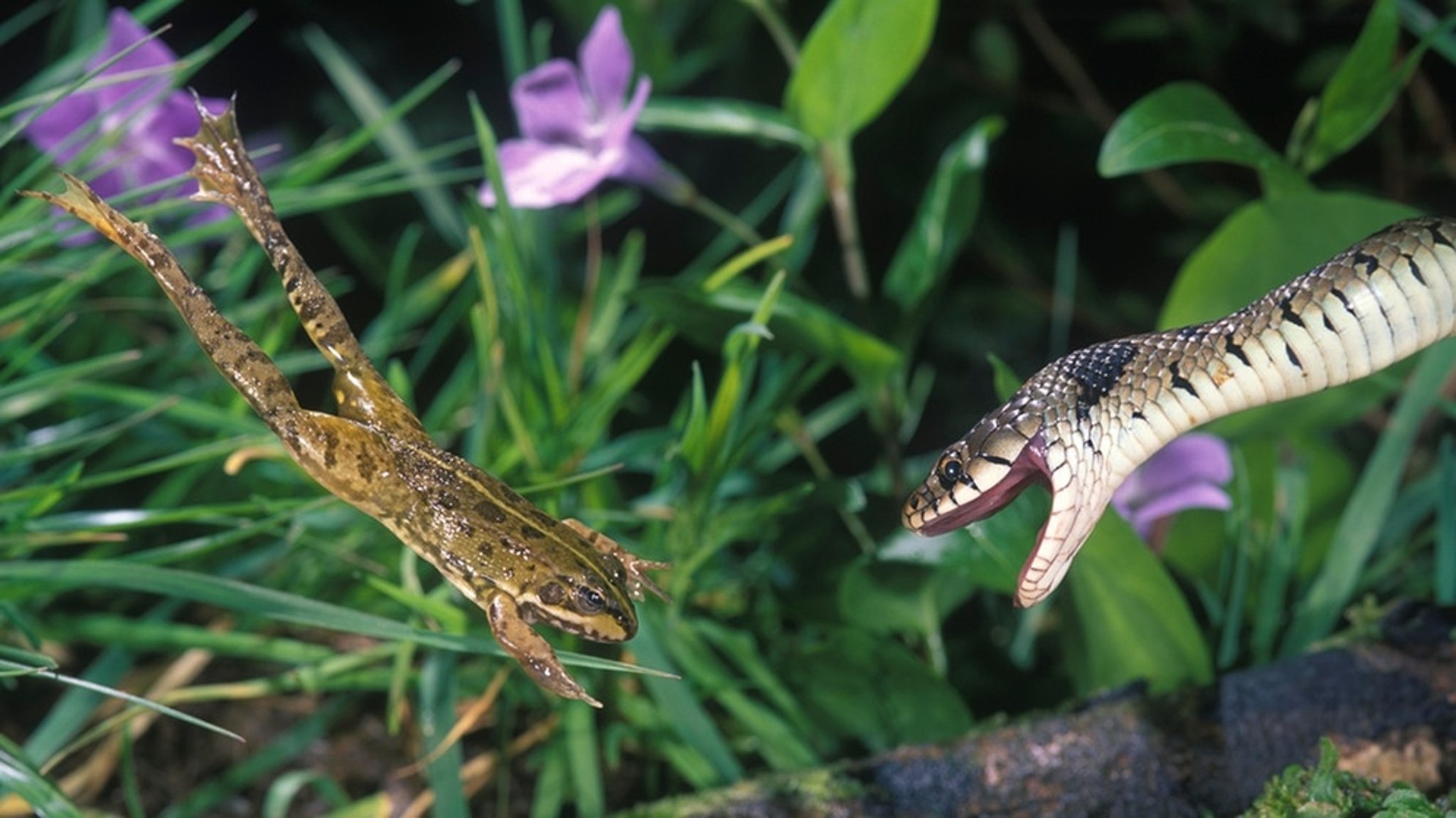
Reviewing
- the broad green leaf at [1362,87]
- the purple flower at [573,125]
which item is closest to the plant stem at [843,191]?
the purple flower at [573,125]

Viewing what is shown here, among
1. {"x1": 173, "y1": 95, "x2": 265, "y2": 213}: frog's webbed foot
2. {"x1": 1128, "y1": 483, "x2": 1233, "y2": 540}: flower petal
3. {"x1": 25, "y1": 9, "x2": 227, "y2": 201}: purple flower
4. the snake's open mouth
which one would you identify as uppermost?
{"x1": 25, "y1": 9, "x2": 227, "y2": 201}: purple flower

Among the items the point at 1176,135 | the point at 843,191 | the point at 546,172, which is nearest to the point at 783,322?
the point at 843,191

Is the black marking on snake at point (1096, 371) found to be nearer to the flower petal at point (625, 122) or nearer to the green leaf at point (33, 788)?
the flower petal at point (625, 122)

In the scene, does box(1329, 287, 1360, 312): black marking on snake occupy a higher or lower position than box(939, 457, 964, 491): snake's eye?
higher

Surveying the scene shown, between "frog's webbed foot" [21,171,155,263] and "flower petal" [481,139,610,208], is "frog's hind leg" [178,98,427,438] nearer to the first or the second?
"frog's webbed foot" [21,171,155,263]

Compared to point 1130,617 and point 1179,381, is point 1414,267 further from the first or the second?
point 1130,617

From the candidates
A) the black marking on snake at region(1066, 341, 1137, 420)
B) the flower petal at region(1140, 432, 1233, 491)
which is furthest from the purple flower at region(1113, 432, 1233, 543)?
the black marking on snake at region(1066, 341, 1137, 420)
